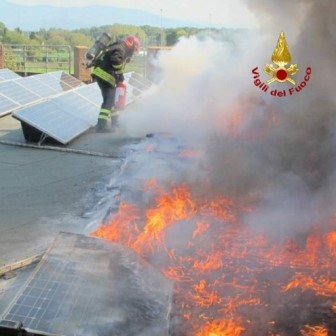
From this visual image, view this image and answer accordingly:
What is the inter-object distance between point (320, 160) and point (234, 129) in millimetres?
1561

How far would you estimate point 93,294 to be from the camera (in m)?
3.12

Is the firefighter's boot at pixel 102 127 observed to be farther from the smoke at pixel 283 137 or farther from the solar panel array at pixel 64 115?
the smoke at pixel 283 137

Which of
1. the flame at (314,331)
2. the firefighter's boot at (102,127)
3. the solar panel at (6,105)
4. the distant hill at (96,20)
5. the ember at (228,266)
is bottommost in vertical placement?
the flame at (314,331)

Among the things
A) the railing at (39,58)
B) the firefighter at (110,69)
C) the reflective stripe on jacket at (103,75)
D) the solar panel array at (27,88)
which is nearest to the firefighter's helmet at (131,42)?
the firefighter at (110,69)

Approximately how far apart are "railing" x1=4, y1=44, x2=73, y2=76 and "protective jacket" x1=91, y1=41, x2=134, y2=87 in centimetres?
945

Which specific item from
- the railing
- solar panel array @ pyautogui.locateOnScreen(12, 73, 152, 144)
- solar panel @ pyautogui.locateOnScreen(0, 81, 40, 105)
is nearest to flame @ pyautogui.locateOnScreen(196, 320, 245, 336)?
solar panel array @ pyautogui.locateOnScreen(12, 73, 152, 144)

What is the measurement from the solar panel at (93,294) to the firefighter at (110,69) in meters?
5.37

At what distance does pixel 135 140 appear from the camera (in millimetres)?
8484

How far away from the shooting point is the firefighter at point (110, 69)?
8.61m

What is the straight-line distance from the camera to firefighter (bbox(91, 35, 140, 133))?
8609 millimetres

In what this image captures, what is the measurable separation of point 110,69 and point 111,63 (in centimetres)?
12

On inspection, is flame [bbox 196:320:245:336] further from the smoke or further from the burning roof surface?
the smoke

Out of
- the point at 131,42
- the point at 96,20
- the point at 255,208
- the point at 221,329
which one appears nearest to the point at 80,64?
the point at 131,42

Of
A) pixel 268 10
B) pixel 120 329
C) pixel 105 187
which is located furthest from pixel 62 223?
pixel 268 10
